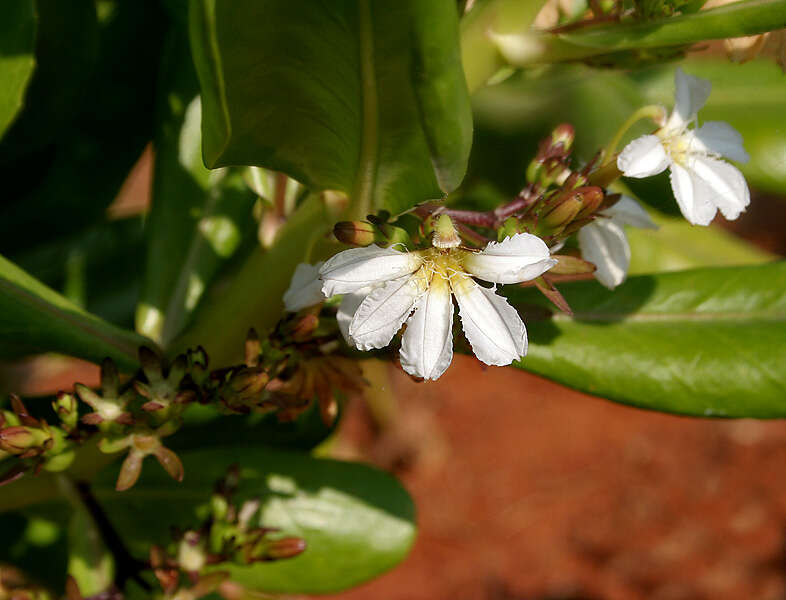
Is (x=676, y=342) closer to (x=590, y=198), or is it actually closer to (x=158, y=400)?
(x=590, y=198)

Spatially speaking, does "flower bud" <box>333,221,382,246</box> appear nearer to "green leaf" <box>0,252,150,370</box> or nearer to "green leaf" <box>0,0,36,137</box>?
"green leaf" <box>0,252,150,370</box>

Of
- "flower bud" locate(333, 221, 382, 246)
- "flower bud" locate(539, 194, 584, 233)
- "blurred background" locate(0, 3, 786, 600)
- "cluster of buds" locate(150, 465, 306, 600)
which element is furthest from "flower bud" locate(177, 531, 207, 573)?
"blurred background" locate(0, 3, 786, 600)

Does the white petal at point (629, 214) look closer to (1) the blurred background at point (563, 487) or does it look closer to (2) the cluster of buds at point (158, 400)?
(2) the cluster of buds at point (158, 400)

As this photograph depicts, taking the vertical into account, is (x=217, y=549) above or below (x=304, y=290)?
below

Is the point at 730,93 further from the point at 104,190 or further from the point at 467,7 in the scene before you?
the point at 104,190

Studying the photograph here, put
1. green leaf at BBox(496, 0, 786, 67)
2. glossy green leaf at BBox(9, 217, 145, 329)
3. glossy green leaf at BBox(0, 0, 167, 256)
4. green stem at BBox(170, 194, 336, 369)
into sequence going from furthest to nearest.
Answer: glossy green leaf at BBox(9, 217, 145, 329) → glossy green leaf at BBox(0, 0, 167, 256) → green stem at BBox(170, 194, 336, 369) → green leaf at BBox(496, 0, 786, 67)


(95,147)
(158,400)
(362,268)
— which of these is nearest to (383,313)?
(362,268)

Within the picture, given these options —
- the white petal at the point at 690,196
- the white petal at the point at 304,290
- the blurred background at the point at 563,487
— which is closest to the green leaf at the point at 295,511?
the white petal at the point at 304,290

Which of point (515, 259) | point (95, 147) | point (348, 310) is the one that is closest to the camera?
point (515, 259)
